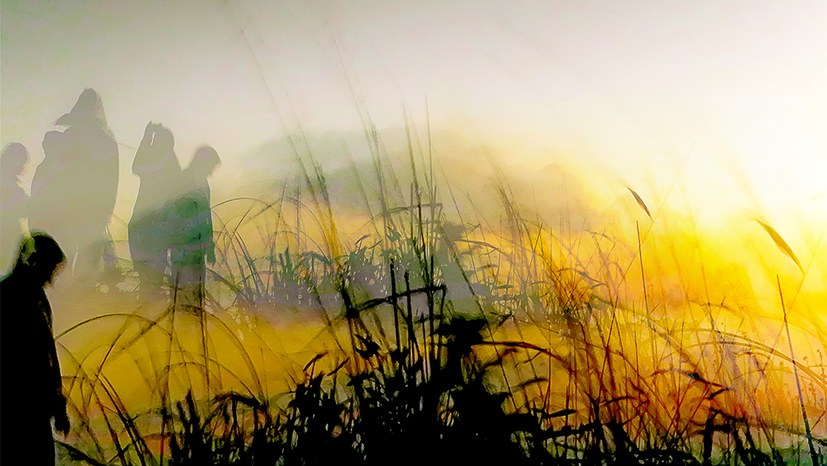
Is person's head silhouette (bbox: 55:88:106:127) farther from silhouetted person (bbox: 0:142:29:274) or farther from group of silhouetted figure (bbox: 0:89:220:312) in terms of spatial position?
silhouetted person (bbox: 0:142:29:274)

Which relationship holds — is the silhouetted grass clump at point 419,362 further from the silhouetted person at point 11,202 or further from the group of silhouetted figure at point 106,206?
the silhouetted person at point 11,202

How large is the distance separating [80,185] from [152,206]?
0.17m

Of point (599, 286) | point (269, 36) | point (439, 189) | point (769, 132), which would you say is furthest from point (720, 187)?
point (269, 36)

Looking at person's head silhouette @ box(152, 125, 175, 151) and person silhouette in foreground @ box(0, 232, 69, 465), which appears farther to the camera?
person's head silhouette @ box(152, 125, 175, 151)

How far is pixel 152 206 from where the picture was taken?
142 centimetres

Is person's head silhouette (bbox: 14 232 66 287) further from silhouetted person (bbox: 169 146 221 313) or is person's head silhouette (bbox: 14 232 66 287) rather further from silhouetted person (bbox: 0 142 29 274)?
silhouetted person (bbox: 169 146 221 313)

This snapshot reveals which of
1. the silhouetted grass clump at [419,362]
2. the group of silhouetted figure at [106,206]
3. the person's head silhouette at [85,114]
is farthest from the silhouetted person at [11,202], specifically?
the silhouetted grass clump at [419,362]

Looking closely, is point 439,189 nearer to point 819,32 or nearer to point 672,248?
point 672,248

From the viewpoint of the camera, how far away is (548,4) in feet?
5.40

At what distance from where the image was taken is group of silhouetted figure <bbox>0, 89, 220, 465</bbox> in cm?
134

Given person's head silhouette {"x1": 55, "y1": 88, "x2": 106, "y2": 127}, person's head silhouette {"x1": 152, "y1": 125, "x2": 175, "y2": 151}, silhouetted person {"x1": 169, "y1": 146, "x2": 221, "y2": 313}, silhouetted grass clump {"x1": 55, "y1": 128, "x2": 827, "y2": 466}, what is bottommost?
silhouetted grass clump {"x1": 55, "y1": 128, "x2": 827, "y2": 466}

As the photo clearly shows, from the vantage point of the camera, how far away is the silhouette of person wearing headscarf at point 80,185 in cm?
139

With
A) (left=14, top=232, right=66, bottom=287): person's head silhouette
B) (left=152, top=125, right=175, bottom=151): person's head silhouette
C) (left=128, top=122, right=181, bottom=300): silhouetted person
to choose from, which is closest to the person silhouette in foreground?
(left=14, top=232, right=66, bottom=287): person's head silhouette

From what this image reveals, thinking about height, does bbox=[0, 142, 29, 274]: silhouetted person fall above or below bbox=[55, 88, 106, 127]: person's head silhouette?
below
